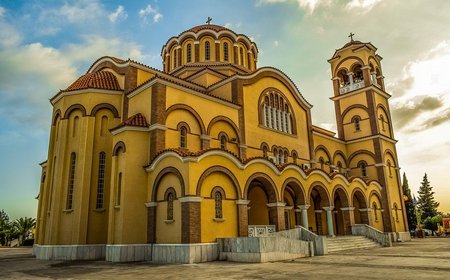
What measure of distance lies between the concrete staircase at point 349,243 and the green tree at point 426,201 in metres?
46.6

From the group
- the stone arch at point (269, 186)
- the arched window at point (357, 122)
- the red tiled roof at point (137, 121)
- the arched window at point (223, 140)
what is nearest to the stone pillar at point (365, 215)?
the arched window at point (357, 122)

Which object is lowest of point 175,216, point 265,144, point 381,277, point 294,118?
point 381,277

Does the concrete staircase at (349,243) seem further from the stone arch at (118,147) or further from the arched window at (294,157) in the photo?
the stone arch at (118,147)

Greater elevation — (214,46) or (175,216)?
(214,46)

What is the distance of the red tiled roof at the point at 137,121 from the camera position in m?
18.0

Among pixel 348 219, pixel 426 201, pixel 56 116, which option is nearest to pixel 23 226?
pixel 56 116

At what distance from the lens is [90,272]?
1253cm

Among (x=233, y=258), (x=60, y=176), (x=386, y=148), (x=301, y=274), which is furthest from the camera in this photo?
(x=386, y=148)

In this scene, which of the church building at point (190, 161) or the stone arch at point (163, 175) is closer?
the stone arch at point (163, 175)

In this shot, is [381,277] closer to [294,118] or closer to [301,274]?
[301,274]

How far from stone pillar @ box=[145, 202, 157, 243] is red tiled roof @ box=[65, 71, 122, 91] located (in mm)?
8112

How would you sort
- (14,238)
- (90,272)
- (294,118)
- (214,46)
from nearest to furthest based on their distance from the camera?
1. (90,272)
2. (294,118)
3. (214,46)
4. (14,238)

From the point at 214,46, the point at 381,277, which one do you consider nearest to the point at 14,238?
the point at 214,46

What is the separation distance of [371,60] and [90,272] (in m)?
30.5
